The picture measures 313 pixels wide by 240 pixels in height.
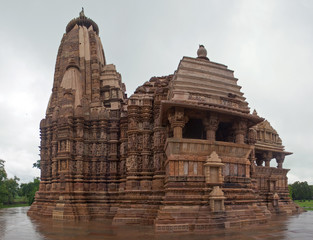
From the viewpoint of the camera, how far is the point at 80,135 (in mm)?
20234

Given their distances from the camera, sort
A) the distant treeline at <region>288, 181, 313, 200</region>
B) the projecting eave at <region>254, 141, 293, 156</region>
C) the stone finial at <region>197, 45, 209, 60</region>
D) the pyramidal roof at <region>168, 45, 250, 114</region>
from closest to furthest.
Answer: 1. the pyramidal roof at <region>168, 45, 250, 114</region>
2. the stone finial at <region>197, 45, 209, 60</region>
3. the projecting eave at <region>254, 141, 293, 156</region>
4. the distant treeline at <region>288, 181, 313, 200</region>

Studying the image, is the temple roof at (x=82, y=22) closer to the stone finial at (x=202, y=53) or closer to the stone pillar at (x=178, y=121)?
the stone finial at (x=202, y=53)

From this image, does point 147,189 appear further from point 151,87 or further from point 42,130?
point 42,130

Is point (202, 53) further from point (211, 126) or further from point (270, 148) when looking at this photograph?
point (270, 148)

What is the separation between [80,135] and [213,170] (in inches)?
389

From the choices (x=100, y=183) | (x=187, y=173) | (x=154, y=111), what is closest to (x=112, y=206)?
(x=100, y=183)

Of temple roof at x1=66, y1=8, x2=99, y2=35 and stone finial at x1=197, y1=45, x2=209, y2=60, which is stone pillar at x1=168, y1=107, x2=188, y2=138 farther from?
temple roof at x1=66, y1=8, x2=99, y2=35

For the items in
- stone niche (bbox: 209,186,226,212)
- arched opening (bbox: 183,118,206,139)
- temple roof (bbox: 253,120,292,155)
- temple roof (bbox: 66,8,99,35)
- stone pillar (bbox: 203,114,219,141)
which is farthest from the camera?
temple roof (bbox: 66,8,99,35)

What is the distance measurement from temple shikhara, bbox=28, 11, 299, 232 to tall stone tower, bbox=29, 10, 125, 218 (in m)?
0.07

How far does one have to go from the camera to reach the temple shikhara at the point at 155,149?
13.4 metres

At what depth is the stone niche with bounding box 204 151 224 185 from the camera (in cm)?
1334

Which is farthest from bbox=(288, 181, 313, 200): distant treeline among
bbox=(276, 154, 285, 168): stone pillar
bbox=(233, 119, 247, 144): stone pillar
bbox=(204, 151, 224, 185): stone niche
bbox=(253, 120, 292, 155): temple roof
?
bbox=(204, 151, 224, 185): stone niche

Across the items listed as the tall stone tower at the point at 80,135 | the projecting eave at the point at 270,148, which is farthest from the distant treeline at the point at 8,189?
the projecting eave at the point at 270,148

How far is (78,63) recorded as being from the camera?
2375 centimetres
